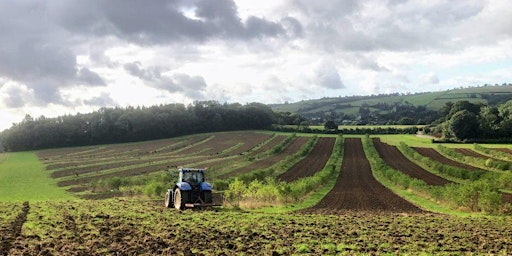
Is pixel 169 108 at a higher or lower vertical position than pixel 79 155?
higher

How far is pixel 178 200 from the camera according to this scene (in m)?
30.1

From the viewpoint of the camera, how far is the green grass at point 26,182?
152 feet

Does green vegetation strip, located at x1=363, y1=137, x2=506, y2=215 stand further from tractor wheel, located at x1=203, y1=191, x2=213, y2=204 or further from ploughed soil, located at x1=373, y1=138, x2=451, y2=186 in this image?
tractor wheel, located at x1=203, y1=191, x2=213, y2=204

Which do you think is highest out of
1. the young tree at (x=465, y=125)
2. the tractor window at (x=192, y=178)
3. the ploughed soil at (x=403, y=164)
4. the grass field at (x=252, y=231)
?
the young tree at (x=465, y=125)

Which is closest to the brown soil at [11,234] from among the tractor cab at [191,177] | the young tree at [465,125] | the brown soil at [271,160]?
the tractor cab at [191,177]

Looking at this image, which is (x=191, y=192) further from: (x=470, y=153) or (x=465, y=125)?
(x=465, y=125)

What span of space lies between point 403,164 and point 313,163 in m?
13.3

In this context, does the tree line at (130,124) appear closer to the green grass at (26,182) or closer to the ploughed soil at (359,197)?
the green grass at (26,182)

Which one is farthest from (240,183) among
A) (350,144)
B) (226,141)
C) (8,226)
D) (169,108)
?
(169,108)

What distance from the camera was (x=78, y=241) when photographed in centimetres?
1808

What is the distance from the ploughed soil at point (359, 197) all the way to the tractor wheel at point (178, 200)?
801 cm

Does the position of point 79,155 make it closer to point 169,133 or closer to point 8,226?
point 169,133

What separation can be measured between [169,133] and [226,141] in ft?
88.6

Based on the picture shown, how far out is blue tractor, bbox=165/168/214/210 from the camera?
96.5 ft
